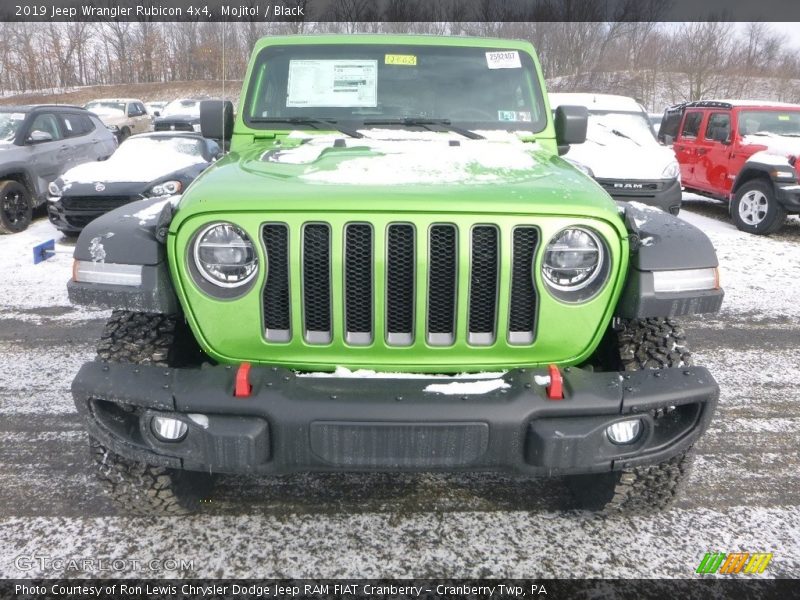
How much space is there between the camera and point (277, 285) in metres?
2.04

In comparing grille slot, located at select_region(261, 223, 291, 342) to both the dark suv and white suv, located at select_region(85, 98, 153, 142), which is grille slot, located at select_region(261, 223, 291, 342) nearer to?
the dark suv

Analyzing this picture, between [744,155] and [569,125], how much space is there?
23.7ft

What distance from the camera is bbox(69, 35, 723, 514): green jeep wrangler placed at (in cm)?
193

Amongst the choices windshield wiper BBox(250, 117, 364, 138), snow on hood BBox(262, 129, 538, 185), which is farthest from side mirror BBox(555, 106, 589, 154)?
windshield wiper BBox(250, 117, 364, 138)

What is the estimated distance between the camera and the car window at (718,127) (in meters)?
9.59

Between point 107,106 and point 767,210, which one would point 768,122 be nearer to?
point 767,210

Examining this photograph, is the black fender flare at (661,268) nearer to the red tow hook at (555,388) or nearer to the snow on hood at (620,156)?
the red tow hook at (555,388)

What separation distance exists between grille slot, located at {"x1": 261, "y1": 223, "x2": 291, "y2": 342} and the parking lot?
3.04 feet

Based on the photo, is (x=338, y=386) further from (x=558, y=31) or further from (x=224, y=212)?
(x=558, y=31)

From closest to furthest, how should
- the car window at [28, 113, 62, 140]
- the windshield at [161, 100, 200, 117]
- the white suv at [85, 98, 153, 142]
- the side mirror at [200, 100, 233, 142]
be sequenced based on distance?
the side mirror at [200, 100, 233, 142]
the car window at [28, 113, 62, 140]
the white suv at [85, 98, 153, 142]
the windshield at [161, 100, 200, 117]

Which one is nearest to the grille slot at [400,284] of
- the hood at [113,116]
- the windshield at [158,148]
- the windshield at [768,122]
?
the windshield at [158,148]

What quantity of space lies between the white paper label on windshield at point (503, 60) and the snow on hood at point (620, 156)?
4.82 metres

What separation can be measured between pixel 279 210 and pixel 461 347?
768mm

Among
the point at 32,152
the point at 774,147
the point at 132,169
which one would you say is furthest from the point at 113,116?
the point at 774,147
